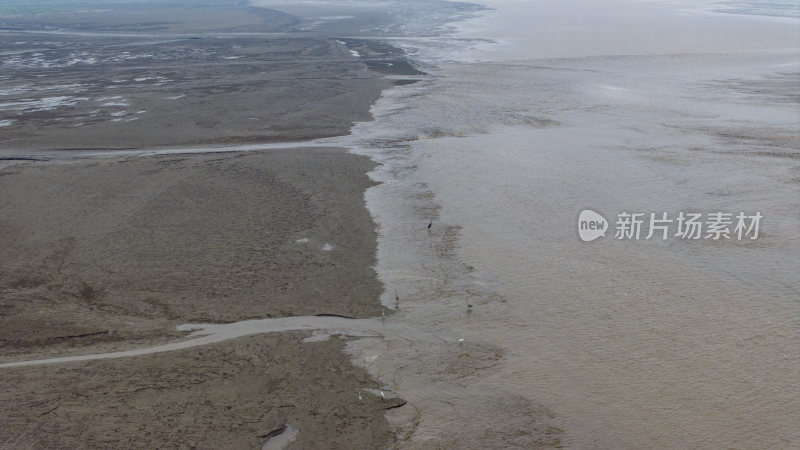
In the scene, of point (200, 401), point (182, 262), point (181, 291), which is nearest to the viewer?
point (200, 401)

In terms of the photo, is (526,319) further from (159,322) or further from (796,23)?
(796,23)

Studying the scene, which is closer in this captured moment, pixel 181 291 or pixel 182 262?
pixel 181 291

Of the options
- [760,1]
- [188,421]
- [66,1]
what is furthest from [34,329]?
[66,1]

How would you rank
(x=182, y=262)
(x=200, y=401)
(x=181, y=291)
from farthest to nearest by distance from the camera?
(x=182, y=262) < (x=181, y=291) < (x=200, y=401)

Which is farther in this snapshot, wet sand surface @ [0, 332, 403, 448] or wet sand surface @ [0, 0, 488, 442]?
wet sand surface @ [0, 0, 488, 442]

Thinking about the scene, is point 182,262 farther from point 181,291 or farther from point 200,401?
point 200,401

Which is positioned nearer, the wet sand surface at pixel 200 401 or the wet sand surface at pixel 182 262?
the wet sand surface at pixel 200 401

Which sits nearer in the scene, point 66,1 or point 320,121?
point 320,121

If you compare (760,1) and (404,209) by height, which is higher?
(760,1)

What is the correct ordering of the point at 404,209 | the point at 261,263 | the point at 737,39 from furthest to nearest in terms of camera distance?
the point at 737,39 < the point at 404,209 < the point at 261,263

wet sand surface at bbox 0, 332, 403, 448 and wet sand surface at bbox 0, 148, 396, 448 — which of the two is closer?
wet sand surface at bbox 0, 332, 403, 448

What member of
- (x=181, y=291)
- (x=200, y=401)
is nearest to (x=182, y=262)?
(x=181, y=291)
